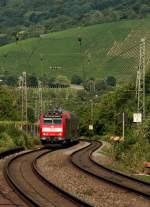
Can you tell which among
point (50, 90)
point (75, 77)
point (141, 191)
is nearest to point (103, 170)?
point (141, 191)

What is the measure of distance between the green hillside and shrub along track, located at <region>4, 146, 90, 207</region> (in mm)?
95030

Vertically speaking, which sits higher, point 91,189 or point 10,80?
point 10,80

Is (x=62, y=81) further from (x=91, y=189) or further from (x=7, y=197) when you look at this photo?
(x=7, y=197)

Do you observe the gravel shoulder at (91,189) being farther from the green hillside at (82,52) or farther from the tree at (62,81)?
the tree at (62,81)

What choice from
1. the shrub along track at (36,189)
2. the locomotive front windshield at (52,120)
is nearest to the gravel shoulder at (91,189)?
the shrub along track at (36,189)

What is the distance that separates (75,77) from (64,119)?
289 ft

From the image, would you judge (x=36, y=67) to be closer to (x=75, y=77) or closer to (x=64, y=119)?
(x=75, y=77)

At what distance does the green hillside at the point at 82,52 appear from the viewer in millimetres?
130875

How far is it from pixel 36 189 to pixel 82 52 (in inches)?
5482

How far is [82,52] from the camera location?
520 ft

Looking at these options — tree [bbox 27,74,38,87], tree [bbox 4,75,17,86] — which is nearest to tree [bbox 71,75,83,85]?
tree [bbox 27,74,38,87]

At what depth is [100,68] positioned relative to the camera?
125938 mm

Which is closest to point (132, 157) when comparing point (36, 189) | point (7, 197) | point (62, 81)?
point (36, 189)

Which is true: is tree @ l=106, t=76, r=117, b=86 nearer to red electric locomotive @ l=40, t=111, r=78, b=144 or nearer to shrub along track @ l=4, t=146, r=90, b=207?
red electric locomotive @ l=40, t=111, r=78, b=144
